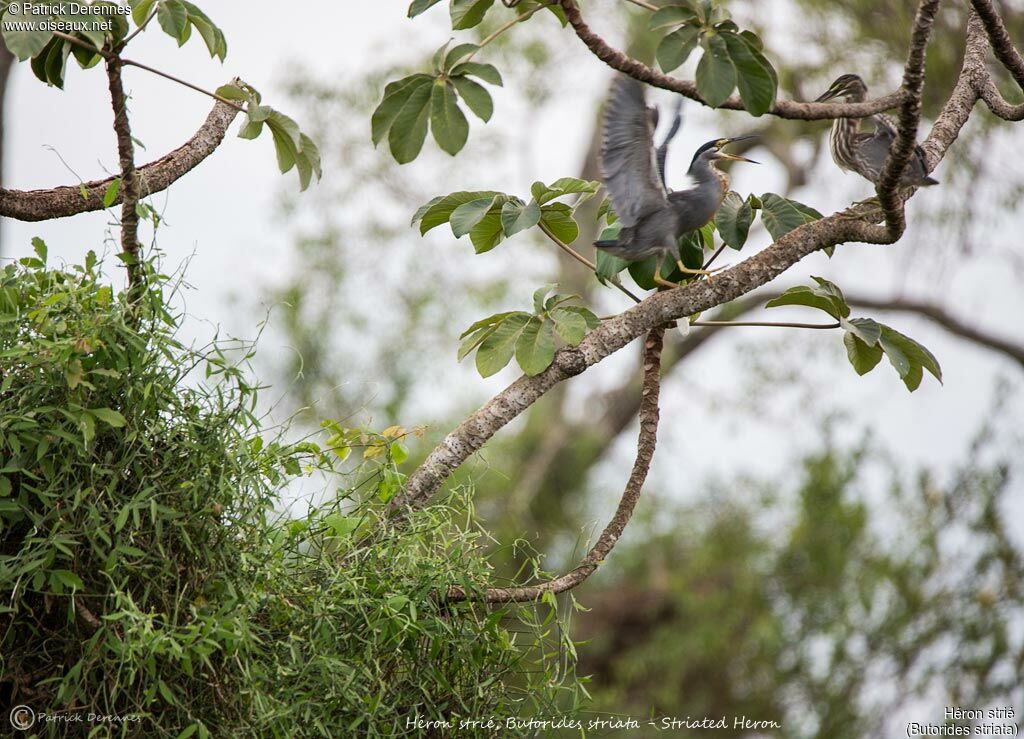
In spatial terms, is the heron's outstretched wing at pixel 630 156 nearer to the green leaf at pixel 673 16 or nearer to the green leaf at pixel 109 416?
the green leaf at pixel 673 16

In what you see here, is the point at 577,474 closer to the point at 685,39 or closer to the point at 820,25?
the point at 820,25

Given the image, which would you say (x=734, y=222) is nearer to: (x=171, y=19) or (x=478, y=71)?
(x=478, y=71)

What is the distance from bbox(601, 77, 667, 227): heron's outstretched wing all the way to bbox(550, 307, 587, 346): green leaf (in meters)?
0.14

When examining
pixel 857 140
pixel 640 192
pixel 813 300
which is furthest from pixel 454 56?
pixel 857 140

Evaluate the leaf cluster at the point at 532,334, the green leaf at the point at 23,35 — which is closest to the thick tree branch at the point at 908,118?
the leaf cluster at the point at 532,334

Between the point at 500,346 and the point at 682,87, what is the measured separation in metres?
0.39

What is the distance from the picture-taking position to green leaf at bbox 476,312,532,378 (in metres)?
1.28

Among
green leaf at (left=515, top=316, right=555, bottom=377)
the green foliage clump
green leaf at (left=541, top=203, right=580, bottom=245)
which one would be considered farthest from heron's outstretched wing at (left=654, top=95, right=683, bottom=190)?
the green foliage clump

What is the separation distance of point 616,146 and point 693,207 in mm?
167

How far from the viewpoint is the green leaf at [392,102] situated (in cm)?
115

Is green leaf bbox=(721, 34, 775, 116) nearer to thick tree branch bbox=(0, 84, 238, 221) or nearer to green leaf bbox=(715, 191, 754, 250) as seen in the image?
green leaf bbox=(715, 191, 754, 250)

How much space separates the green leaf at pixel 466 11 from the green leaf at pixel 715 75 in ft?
0.99

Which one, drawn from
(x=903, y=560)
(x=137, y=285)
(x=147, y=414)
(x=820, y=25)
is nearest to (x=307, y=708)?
(x=147, y=414)

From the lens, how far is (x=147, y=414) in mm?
1022
